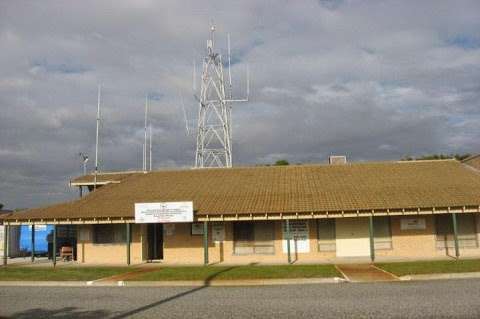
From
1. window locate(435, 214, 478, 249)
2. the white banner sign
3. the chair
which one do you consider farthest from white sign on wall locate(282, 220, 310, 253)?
the chair

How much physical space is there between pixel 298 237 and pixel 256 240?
191 cm

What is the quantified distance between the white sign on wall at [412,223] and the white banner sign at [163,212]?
31.2 feet

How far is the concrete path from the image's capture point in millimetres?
17203

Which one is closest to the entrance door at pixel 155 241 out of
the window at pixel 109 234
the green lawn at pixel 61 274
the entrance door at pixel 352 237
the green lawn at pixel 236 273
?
the window at pixel 109 234

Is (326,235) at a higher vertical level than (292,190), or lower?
lower

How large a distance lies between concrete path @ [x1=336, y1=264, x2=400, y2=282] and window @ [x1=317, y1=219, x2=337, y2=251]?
3.93m

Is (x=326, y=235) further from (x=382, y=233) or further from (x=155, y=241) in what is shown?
(x=155, y=241)

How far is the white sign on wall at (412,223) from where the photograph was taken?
2556 cm

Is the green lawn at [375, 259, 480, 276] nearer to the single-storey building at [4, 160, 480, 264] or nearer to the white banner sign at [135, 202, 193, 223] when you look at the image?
the single-storey building at [4, 160, 480, 264]

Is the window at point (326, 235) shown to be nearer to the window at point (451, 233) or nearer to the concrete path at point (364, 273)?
the concrete path at point (364, 273)

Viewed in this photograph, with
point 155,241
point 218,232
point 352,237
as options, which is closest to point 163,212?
point 218,232

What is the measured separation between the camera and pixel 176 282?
18.0 metres

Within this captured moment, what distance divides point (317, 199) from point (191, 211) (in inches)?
220

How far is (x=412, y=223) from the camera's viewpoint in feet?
84.1
